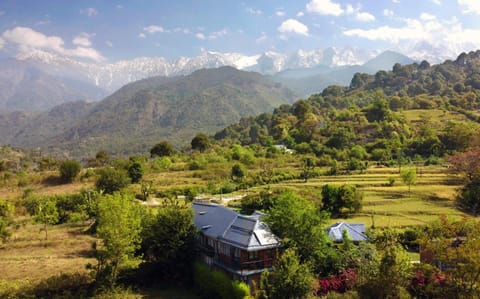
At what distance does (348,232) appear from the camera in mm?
30609

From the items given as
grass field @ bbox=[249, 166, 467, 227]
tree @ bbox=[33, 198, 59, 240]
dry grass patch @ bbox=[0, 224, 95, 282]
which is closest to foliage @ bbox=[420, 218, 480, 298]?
grass field @ bbox=[249, 166, 467, 227]

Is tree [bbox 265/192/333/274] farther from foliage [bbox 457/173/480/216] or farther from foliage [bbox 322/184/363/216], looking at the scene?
foliage [bbox 457/173/480/216]

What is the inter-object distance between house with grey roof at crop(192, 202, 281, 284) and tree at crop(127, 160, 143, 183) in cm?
3079

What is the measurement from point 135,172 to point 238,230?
34611mm

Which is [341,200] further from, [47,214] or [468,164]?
[47,214]

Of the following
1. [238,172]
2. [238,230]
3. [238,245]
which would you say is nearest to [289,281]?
[238,245]

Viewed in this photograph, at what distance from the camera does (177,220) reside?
28.0m

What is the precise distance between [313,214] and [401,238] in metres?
8.64

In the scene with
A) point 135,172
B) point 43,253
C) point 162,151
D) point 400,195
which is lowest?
point 43,253

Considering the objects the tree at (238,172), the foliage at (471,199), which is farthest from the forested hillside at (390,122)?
the foliage at (471,199)

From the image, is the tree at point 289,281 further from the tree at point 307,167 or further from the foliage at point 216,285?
the tree at point 307,167

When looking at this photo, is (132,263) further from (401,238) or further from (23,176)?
(23,176)

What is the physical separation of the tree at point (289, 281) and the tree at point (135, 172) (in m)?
39.8

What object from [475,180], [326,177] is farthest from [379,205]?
[326,177]
